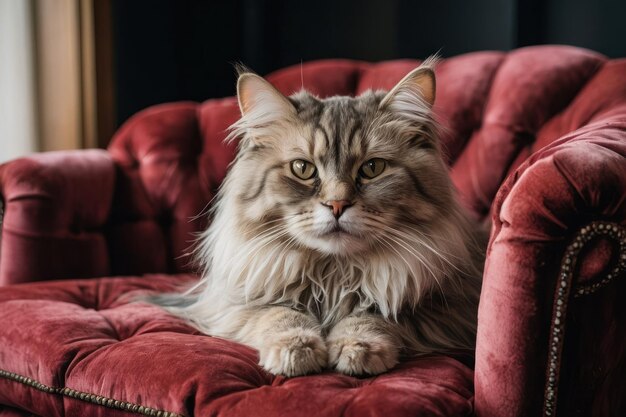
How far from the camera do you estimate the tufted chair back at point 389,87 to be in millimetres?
2033

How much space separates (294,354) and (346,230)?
0.28 m

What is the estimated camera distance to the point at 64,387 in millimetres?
1406

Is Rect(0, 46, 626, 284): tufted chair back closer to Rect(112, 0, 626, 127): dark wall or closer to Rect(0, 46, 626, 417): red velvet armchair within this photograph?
Rect(0, 46, 626, 417): red velvet armchair

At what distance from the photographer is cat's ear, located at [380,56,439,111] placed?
1540mm

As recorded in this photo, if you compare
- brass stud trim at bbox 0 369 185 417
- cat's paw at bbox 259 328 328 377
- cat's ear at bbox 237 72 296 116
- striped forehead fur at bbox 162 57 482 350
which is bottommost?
brass stud trim at bbox 0 369 185 417

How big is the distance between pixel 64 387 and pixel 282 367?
0.49 metres

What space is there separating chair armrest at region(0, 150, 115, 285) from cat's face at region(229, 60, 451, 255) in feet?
2.57

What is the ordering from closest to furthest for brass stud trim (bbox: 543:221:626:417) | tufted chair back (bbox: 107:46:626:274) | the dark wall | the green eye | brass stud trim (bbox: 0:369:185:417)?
brass stud trim (bbox: 543:221:626:417), brass stud trim (bbox: 0:369:185:417), the green eye, tufted chair back (bbox: 107:46:626:274), the dark wall

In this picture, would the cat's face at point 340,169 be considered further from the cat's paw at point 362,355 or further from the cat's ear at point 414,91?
the cat's paw at point 362,355

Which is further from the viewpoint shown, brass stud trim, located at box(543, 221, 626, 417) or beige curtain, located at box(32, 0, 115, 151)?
beige curtain, located at box(32, 0, 115, 151)

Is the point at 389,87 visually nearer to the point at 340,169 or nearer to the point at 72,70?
the point at 340,169

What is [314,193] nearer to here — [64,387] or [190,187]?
[64,387]

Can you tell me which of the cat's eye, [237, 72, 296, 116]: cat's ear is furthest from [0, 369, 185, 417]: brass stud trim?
[237, 72, 296, 116]: cat's ear

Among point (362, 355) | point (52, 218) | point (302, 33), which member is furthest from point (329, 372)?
point (302, 33)
